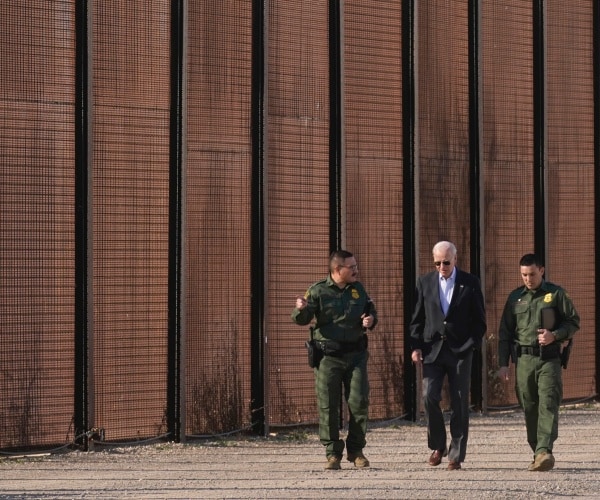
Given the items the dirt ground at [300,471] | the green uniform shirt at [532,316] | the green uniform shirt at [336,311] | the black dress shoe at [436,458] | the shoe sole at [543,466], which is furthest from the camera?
A: the black dress shoe at [436,458]

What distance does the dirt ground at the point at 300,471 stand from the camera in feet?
34.6

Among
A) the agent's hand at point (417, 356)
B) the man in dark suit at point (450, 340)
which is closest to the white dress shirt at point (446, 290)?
the man in dark suit at point (450, 340)

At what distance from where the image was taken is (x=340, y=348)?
11.8m

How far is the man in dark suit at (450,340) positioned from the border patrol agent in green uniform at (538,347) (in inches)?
11.4

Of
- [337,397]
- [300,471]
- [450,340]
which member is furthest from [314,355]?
[450,340]

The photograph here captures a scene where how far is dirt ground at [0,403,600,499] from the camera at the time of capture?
34.6ft

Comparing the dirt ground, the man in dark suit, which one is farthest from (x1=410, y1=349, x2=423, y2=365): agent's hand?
the dirt ground

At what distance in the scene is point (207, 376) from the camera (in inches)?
550

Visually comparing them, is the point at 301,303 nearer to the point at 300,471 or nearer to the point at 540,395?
the point at 300,471

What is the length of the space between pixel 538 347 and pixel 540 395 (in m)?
0.38

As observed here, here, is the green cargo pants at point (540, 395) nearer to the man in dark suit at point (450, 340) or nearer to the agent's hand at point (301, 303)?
the man in dark suit at point (450, 340)

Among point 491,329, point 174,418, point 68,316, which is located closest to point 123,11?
point 68,316

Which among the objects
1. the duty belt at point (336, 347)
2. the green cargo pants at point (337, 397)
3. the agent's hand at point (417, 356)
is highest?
the duty belt at point (336, 347)

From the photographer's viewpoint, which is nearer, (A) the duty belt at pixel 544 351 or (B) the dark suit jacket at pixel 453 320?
(A) the duty belt at pixel 544 351
